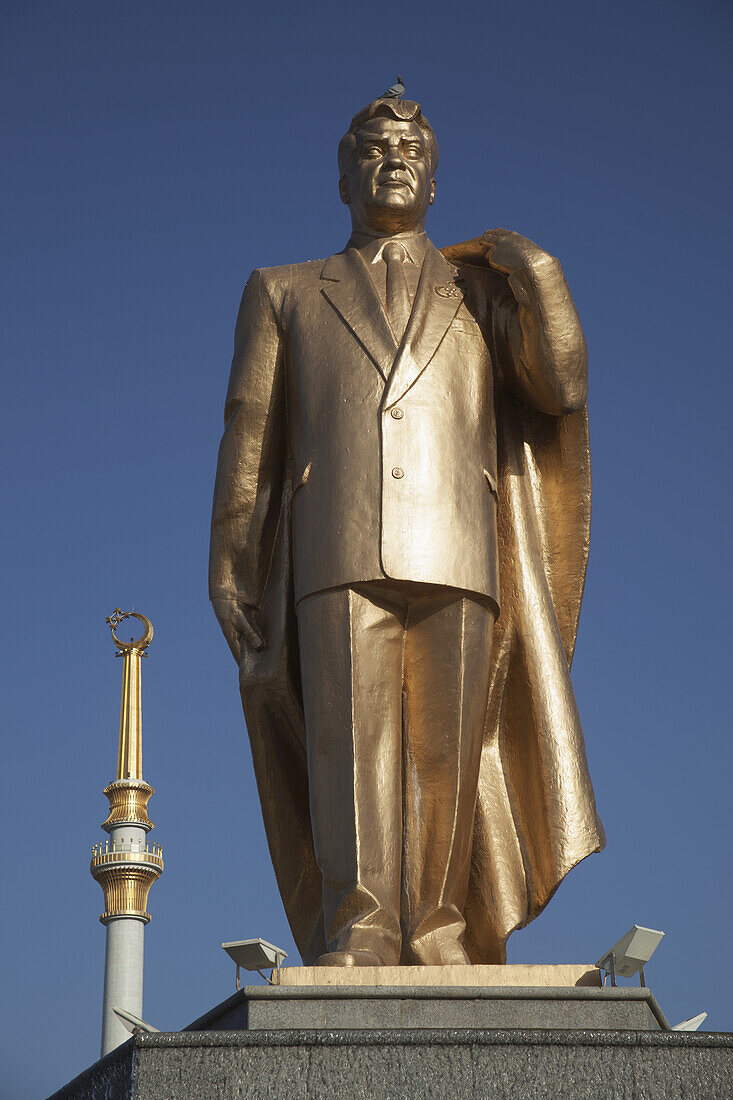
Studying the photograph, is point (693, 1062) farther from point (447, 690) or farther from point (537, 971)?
point (447, 690)

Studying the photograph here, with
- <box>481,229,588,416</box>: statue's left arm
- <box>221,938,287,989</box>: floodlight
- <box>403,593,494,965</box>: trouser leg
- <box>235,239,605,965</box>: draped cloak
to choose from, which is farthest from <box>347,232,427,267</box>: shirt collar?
<box>221,938,287,989</box>: floodlight

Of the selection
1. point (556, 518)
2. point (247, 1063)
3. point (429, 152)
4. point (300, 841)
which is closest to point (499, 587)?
point (556, 518)

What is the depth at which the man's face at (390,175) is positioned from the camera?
6.90 m

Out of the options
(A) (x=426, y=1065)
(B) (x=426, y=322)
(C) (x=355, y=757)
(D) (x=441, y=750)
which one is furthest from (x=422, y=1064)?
(B) (x=426, y=322)

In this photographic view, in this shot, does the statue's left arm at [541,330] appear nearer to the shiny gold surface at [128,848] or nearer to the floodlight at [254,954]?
the floodlight at [254,954]

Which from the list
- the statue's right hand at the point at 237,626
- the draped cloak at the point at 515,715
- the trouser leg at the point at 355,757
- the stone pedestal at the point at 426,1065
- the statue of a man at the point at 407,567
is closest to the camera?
the stone pedestal at the point at 426,1065

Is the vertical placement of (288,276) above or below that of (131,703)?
below

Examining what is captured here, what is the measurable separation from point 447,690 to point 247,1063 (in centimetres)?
191

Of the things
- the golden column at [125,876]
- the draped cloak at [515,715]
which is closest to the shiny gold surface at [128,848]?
the golden column at [125,876]

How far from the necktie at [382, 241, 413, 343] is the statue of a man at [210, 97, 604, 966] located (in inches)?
0.5

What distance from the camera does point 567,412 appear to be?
21.7 ft

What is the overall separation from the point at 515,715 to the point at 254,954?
147 centimetres

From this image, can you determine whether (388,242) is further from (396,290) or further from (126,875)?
(126,875)

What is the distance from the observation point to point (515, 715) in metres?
6.55
